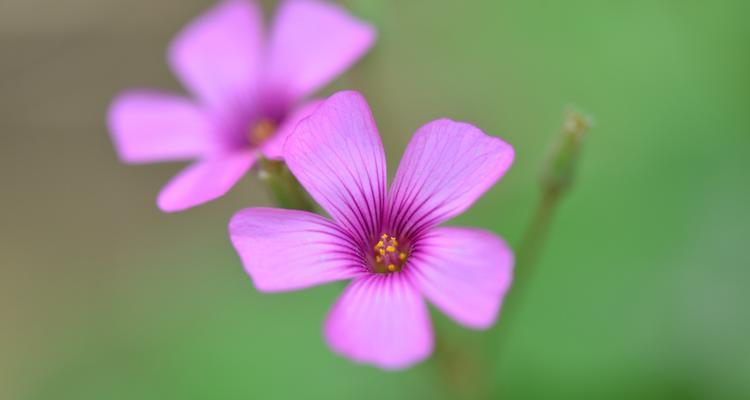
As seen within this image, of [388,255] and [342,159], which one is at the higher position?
[342,159]

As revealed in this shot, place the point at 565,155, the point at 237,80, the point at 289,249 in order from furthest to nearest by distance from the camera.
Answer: the point at 237,80, the point at 565,155, the point at 289,249

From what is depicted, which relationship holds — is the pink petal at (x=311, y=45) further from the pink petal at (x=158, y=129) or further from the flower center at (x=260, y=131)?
the pink petal at (x=158, y=129)

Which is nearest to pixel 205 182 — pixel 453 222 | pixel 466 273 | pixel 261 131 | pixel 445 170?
pixel 261 131

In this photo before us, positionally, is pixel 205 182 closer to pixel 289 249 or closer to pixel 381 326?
pixel 289 249

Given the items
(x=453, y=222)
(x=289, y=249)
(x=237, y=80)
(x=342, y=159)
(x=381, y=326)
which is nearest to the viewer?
(x=381, y=326)

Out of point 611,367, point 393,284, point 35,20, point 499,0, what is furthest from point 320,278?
point 35,20

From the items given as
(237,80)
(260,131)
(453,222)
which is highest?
(237,80)

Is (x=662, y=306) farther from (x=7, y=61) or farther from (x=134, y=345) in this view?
(x=7, y=61)
